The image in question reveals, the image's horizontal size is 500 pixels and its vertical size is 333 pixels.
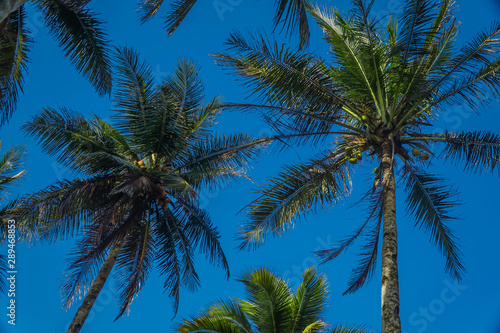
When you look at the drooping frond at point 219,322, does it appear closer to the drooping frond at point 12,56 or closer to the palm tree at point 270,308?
the palm tree at point 270,308

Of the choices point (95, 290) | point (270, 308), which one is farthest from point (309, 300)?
point (95, 290)

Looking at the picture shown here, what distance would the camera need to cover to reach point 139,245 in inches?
570

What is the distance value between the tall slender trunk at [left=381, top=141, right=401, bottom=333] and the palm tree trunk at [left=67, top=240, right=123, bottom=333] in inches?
243

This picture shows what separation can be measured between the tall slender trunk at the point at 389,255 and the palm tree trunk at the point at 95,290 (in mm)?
6172

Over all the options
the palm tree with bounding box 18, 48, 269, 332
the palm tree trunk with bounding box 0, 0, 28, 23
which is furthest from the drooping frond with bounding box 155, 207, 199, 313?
the palm tree trunk with bounding box 0, 0, 28, 23

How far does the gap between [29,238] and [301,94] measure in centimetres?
765

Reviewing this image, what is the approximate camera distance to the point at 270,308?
1395cm

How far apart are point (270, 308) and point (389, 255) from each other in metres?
4.15

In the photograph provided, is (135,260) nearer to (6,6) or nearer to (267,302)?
(267,302)

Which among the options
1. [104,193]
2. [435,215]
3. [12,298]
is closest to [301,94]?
[435,215]

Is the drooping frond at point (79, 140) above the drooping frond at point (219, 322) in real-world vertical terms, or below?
above

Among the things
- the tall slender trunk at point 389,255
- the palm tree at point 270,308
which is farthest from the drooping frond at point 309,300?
the tall slender trunk at point 389,255

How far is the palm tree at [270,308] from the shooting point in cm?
1348

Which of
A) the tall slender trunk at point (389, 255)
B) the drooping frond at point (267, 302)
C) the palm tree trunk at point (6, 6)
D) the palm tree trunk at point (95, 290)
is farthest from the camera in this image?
the drooping frond at point (267, 302)
